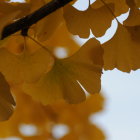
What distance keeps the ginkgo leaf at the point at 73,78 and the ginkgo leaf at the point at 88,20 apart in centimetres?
2

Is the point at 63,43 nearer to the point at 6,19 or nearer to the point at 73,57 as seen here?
the point at 73,57

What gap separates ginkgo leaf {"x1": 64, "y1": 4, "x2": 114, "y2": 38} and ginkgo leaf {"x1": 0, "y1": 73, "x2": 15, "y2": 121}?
0.14 meters

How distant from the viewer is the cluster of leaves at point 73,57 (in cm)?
65

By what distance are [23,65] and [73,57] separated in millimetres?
135

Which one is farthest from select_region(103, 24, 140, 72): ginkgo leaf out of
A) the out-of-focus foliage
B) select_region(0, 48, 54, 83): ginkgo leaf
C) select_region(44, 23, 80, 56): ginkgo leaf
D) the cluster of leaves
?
the out-of-focus foliage

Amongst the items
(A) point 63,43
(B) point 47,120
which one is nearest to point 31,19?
(A) point 63,43

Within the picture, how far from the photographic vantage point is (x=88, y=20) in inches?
27.8

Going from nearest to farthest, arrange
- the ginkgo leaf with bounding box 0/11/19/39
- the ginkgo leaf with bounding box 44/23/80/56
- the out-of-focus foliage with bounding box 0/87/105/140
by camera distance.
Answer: the ginkgo leaf with bounding box 0/11/19/39, the ginkgo leaf with bounding box 44/23/80/56, the out-of-focus foliage with bounding box 0/87/105/140

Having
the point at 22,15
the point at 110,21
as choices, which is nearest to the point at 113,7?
the point at 110,21

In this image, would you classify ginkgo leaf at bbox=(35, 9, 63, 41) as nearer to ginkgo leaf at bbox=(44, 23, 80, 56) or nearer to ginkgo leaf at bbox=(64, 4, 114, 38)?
ginkgo leaf at bbox=(64, 4, 114, 38)

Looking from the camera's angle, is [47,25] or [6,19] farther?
[47,25]

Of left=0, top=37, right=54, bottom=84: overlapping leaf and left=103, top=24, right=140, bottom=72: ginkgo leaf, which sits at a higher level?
left=0, top=37, right=54, bottom=84: overlapping leaf

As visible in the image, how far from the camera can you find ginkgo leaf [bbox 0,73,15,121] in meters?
0.62

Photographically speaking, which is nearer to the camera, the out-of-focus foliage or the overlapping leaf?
the overlapping leaf
